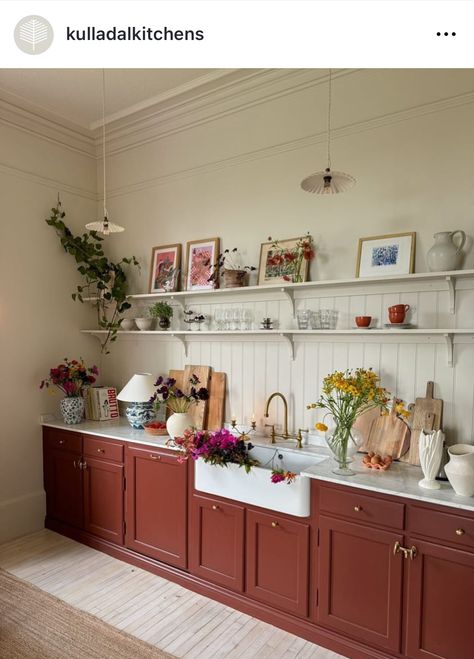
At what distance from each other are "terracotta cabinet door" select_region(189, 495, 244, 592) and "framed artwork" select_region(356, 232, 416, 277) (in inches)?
60.4

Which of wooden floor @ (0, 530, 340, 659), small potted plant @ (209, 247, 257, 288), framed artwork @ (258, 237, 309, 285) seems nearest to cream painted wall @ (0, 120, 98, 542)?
wooden floor @ (0, 530, 340, 659)

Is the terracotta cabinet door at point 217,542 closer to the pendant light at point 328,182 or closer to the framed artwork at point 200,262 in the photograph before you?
the framed artwork at point 200,262

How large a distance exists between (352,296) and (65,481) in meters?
2.55

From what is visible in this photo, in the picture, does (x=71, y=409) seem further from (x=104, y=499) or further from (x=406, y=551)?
(x=406, y=551)


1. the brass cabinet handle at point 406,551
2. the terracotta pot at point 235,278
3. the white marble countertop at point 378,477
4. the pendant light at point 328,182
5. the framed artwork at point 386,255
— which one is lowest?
the brass cabinet handle at point 406,551

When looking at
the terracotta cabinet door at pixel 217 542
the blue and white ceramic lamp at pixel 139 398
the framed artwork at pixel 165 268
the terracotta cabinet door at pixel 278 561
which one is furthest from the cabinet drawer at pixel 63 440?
the terracotta cabinet door at pixel 278 561

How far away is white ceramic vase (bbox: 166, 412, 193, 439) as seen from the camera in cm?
286

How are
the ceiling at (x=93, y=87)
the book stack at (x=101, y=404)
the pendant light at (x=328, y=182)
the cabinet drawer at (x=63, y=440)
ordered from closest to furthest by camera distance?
the pendant light at (x=328, y=182) < the ceiling at (x=93, y=87) < the cabinet drawer at (x=63, y=440) < the book stack at (x=101, y=404)

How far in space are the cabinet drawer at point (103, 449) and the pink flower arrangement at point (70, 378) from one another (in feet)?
1.45

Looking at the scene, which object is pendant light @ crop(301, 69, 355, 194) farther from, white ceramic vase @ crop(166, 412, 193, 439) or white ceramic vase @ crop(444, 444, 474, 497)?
white ceramic vase @ crop(166, 412, 193, 439)

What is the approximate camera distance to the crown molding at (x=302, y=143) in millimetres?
2377

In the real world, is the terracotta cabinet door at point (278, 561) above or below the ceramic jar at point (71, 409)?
below

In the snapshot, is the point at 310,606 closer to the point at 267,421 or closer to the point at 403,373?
the point at 267,421
